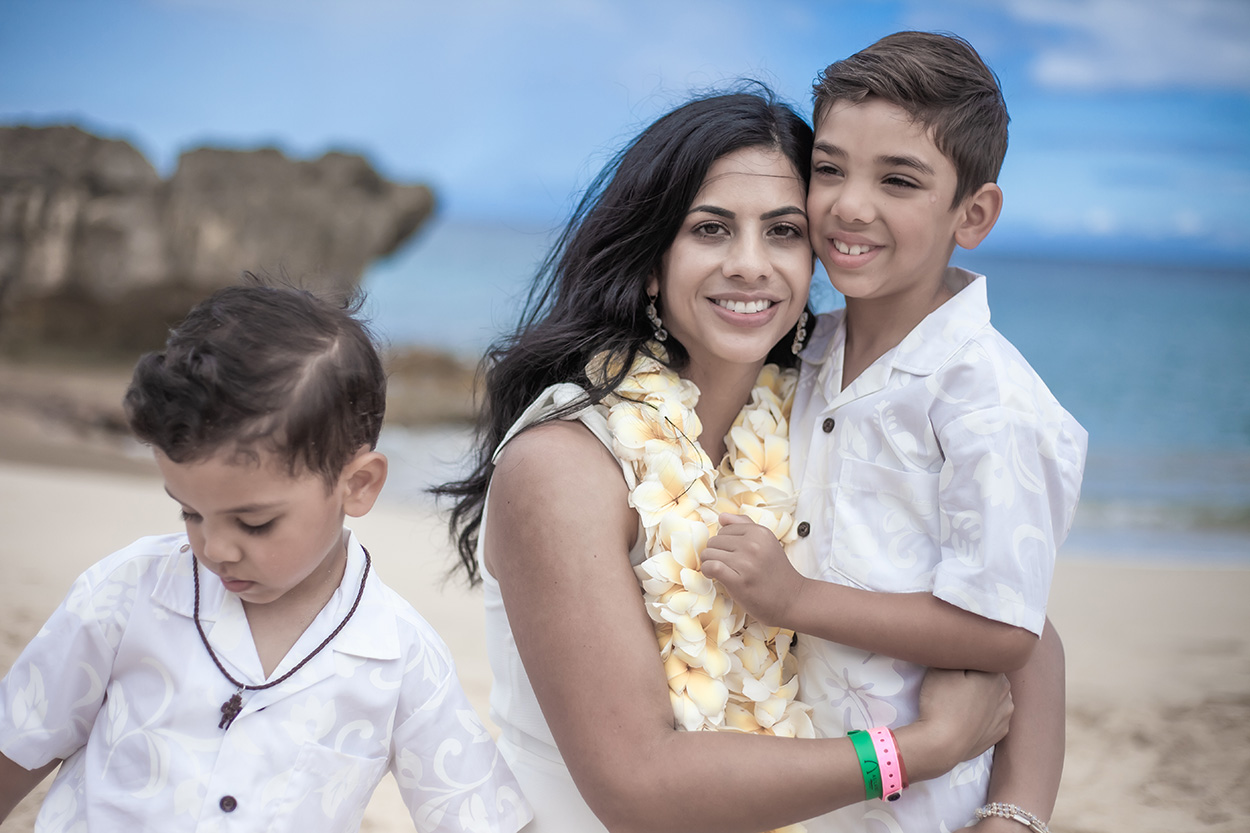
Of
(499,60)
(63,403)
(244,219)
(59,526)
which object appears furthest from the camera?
(499,60)

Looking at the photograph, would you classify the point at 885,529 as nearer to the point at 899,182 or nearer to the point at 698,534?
the point at 698,534

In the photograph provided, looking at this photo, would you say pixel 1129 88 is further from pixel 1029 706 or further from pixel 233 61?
pixel 1029 706

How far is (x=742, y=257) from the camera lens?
2092 millimetres

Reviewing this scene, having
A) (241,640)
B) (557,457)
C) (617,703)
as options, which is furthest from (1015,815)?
(241,640)

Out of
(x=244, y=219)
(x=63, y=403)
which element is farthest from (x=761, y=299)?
(x=244, y=219)

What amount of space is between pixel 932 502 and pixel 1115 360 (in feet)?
55.1

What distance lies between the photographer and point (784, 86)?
99.8 inches

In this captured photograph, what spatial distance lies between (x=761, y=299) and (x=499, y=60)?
62.0 feet

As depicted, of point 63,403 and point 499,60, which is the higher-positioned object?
point 499,60

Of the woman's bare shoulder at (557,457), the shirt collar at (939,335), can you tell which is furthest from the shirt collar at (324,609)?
the shirt collar at (939,335)

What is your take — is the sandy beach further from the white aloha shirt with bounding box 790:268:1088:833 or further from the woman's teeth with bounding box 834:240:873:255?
the woman's teeth with bounding box 834:240:873:255

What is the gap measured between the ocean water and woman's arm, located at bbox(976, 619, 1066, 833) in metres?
4.85

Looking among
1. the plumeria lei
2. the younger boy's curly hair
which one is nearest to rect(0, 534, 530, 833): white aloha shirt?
the younger boy's curly hair

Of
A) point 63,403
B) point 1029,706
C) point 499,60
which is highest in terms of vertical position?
point 499,60
